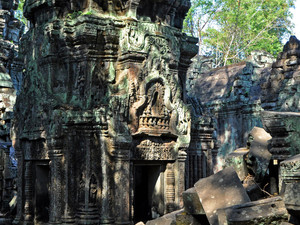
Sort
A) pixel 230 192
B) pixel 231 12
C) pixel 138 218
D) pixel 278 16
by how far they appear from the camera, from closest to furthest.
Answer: pixel 230 192 < pixel 138 218 < pixel 231 12 < pixel 278 16

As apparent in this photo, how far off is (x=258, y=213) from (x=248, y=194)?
3.49 ft

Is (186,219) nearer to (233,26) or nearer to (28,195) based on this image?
(28,195)

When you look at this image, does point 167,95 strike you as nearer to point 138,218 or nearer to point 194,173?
point 194,173

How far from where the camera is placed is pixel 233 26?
34.5 metres

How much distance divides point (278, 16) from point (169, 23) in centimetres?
2639

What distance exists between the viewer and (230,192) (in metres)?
5.48

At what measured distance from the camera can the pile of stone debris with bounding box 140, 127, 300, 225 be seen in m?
4.81

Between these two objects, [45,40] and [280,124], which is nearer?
[280,124]

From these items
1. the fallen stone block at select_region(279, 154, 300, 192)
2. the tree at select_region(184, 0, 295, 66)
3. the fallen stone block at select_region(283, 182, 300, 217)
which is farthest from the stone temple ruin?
the tree at select_region(184, 0, 295, 66)

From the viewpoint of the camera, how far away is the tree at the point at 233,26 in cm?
3400

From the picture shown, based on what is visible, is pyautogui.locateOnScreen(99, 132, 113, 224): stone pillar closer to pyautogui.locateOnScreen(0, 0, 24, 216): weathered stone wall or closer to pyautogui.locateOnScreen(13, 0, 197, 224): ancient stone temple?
pyautogui.locateOnScreen(13, 0, 197, 224): ancient stone temple

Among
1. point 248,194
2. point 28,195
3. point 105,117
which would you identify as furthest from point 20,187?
point 248,194

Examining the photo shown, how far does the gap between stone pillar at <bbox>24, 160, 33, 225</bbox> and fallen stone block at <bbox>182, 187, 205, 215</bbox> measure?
615 centimetres

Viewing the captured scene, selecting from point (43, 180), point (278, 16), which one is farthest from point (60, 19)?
point (278, 16)
